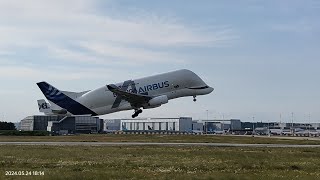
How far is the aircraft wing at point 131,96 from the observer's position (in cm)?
7319

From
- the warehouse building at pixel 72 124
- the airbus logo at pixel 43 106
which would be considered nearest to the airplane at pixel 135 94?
the airbus logo at pixel 43 106

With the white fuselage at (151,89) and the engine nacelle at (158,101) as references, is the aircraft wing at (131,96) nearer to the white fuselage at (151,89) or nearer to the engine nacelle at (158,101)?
the engine nacelle at (158,101)

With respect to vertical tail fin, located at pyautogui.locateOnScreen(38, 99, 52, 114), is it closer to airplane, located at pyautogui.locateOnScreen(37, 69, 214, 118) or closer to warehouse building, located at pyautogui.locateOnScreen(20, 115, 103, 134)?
airplane, located at pyautogui.locateOnScreen(37, 69, 214, 118)

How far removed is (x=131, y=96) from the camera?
73438mm

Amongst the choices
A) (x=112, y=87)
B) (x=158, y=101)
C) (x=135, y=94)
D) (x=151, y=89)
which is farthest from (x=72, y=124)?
(x=158, y=101)

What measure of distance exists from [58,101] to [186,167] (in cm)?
5343

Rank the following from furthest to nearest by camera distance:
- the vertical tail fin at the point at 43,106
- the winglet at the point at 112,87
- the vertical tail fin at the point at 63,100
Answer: the vertical tail fin at the point at 43,106, the vertical tail fin at the point at 63,100, the winglet at the point at 112,87

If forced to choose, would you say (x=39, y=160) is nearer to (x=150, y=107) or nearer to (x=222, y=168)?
(x=222, y=168)

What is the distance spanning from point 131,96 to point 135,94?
0.78 meters

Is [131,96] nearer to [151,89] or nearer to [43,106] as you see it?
[151,89]

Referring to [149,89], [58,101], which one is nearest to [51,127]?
[58,101]

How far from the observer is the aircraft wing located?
73188mm

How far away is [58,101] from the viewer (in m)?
79.5

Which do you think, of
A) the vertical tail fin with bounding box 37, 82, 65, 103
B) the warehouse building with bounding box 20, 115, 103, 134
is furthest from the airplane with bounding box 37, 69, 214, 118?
the warehouse building with bounding box 20, 115, 103, 134
